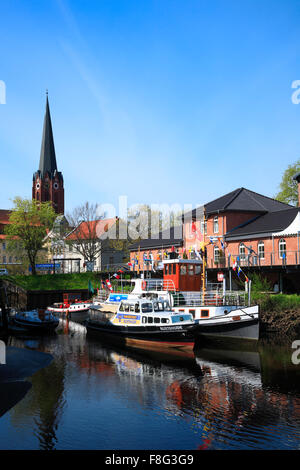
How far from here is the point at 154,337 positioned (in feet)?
97.9

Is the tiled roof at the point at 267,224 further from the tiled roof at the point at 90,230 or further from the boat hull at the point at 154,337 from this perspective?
the tiled roof at the point at 90,230

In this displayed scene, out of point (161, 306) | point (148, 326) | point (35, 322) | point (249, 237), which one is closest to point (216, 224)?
point (249, 237)

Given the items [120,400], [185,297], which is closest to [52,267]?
[185,297]

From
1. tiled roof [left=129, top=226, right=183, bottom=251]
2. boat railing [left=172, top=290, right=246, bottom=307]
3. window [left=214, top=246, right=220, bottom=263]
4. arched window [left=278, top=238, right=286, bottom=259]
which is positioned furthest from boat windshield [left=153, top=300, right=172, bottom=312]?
tiled roof [left=129, top=226, right=183, bottom=251]

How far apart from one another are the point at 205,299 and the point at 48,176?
113 metres

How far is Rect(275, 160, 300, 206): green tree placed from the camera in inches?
2761

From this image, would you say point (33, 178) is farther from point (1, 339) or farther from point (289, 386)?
point (289, 386)

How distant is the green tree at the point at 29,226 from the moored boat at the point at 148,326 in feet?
129

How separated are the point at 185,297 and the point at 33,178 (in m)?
122

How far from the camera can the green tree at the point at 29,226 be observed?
71.9m

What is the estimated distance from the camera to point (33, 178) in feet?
479

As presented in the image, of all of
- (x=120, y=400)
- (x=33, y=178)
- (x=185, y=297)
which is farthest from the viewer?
(x=33, y=178)

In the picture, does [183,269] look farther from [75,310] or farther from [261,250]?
[75,310]
